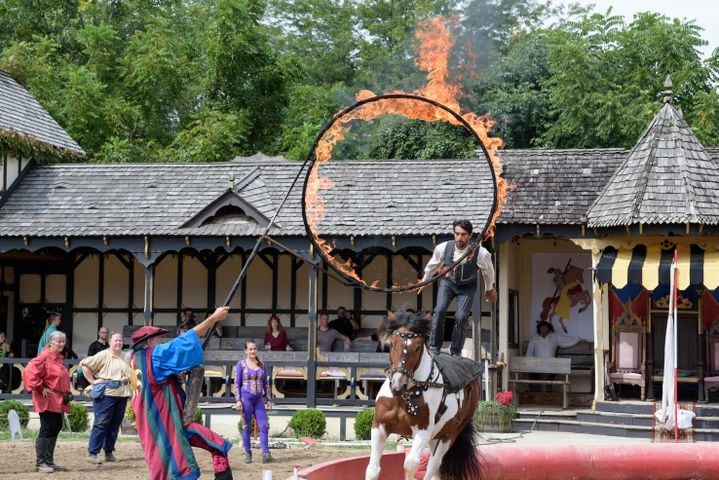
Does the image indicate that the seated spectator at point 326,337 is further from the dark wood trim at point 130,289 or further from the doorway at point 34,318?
the doorway at point 34,318

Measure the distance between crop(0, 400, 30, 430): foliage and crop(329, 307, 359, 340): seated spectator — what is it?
668 cm

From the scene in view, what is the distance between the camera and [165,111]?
138ft

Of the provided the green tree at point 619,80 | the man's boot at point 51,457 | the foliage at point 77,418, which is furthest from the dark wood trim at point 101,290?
the green tree at point 619,80

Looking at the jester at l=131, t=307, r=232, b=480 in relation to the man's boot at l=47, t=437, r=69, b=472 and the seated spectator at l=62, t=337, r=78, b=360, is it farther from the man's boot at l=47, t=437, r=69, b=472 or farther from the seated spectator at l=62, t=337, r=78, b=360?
the seated spectator at l=62, t=337, r=78, b=360

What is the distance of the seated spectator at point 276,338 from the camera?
24828 mm

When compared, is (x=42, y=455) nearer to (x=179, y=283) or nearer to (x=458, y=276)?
(x=458, y=276)

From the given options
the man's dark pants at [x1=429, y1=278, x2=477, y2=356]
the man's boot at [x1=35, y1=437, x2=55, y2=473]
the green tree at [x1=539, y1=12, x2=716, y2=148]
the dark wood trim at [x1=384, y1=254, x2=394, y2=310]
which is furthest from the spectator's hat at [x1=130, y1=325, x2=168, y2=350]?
the green tree at [x1=539, y1=12, x2=716, y2=148]

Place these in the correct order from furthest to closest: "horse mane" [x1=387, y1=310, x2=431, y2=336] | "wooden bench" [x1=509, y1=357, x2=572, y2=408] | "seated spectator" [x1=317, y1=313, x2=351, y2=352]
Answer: "seated spectator" [x1=317, y1=313, x2=351, y2=352] < "wooden bench" [x1=509, y1=357, x2=572, y2=408] < "horse mane" [x1=387, y1=310, x2=431, y2=336]

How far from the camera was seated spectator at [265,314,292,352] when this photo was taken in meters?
24.8

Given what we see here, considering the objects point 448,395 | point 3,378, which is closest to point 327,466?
point 448,395

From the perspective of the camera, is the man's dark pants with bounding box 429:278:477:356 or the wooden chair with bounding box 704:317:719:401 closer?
the man's dark pants with bounding box 429:278:477:356

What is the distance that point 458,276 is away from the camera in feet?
44.5

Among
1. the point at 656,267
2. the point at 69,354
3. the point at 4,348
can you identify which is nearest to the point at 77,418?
the point at 4,348

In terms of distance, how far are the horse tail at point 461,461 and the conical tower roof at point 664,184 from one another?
9.80m
